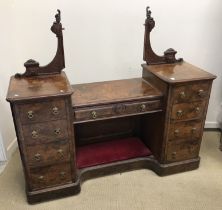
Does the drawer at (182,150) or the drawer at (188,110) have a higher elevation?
the drawer at (188,110)

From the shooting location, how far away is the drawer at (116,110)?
1.67 m

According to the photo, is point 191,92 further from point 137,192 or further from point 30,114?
point 30,114

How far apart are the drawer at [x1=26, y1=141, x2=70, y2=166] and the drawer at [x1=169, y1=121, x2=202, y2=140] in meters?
0.79

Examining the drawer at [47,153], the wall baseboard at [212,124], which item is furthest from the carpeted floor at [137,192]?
the wall baseboard at [212,124]

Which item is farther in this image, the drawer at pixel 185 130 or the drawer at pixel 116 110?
the drawer at pixel 185 130

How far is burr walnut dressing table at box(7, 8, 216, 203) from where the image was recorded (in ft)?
5.12

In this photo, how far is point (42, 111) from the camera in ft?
4.99

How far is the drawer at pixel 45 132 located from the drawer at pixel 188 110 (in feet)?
2.57

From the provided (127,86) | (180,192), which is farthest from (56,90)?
(180,192)

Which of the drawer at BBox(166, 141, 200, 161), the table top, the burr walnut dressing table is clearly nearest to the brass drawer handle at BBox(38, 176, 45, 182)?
the burr walnut dressing table

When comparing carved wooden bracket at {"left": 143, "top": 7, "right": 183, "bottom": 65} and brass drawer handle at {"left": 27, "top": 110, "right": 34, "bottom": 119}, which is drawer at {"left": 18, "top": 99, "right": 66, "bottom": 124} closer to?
brass drawer handle at {"left": 27, "top": 110, "right": 34, "bottom": 119}

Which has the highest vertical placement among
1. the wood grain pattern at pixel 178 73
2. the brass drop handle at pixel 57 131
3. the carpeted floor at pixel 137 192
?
the wood grain pattern at pixel 178 73

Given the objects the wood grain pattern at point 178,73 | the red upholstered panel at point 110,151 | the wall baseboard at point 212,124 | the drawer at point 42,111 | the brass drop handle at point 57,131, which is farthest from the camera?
the wall baseboard at point 212,124

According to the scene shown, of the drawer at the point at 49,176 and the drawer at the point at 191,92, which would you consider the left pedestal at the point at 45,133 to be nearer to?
the drawer at the point at 49,176
